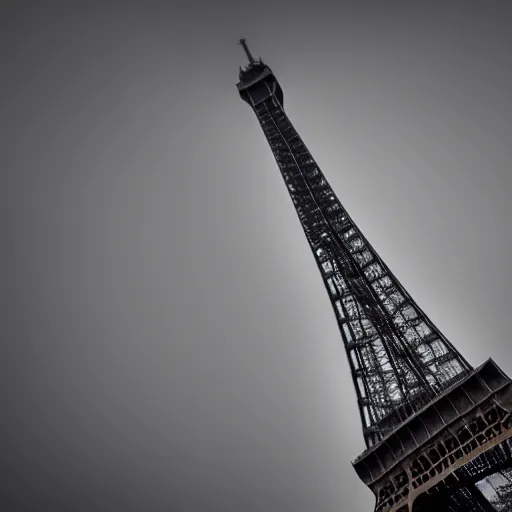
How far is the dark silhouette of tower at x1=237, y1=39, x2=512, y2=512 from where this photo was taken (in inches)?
800

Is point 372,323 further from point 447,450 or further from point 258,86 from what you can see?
point 258,86

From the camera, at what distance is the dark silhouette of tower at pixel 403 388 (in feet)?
66.6

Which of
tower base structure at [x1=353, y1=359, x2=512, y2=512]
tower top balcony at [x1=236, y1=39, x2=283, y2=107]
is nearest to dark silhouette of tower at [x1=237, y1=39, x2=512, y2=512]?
tower base structure at [x1=353, y1=359, x2=512, y2=512]

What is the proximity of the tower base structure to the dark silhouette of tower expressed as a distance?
0.05 metres

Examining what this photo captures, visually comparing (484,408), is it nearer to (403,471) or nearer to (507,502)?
(403,471)

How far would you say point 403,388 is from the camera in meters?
27.3

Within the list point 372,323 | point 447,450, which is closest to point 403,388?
point 372,323

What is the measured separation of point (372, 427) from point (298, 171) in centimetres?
2823

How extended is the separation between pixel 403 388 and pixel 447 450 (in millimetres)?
6871

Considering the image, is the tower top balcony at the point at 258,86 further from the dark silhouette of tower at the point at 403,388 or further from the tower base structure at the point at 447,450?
the tower base structure at the point at 447,450

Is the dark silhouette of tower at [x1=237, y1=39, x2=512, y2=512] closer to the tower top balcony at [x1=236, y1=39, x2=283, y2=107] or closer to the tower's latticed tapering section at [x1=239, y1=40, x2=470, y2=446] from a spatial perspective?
the tower's latticed tapering section at [x1=239, y1=40, x2=470, y2=446]

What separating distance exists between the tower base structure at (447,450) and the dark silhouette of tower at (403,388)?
0.15 feet

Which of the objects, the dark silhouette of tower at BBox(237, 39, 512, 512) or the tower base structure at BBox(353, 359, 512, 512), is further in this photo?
the dark silhouette of tower at BBox(237, 39, 512, 512)

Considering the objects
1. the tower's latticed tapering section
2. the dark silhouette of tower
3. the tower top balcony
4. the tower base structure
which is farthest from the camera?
the tower top balcony
